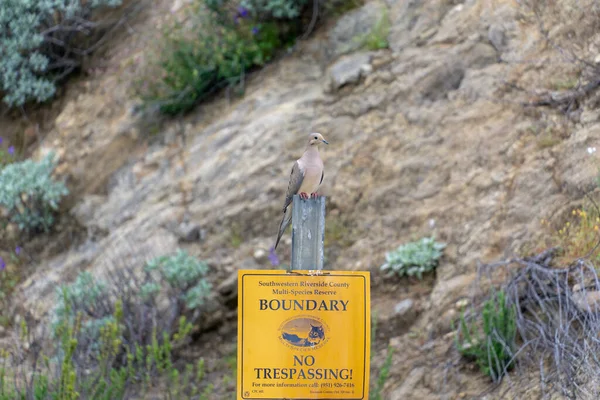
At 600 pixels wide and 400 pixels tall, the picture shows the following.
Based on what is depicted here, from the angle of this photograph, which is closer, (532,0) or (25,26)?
(532,0)

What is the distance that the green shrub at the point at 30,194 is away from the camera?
7.65 metres

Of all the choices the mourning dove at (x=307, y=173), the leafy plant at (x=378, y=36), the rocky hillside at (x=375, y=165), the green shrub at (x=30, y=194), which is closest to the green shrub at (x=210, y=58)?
the rocky hillside at (x=375, y=165)

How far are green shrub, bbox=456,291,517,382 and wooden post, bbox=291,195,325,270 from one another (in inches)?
65.1

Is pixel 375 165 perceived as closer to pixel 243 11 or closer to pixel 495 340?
pixel 495 340

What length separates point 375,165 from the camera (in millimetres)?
6598

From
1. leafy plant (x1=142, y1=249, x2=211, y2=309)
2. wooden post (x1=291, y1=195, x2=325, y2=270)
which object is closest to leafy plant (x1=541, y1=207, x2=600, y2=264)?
wooden post (x1=291, y1=195, x2=325, y2=270)

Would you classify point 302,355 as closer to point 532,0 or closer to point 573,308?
point 573,308

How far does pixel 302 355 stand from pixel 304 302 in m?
0.22

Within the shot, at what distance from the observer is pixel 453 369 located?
4.68 meters

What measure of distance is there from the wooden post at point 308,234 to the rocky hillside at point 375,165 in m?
1.91

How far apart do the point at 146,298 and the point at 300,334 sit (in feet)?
10.9

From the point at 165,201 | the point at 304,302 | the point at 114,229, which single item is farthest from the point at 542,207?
the point at 114,229

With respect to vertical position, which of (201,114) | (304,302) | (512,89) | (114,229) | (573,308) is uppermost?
(201,114)

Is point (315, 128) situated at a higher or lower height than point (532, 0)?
lower
